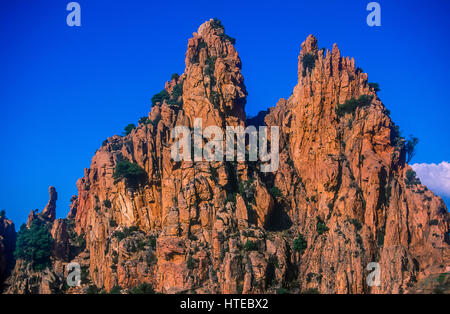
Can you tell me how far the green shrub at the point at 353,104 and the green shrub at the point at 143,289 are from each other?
141ft

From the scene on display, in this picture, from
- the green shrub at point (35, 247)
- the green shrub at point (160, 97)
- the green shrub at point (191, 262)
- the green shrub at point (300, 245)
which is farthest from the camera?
the green shrub at point (160, 97)

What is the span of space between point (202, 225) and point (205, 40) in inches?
1529

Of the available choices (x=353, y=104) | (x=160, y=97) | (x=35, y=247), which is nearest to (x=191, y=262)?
(x=35, y=247)

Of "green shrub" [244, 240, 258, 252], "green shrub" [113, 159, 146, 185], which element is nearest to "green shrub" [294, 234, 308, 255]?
"green shrub" [244, 240, 258, 252]

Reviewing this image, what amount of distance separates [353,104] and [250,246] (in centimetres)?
3047

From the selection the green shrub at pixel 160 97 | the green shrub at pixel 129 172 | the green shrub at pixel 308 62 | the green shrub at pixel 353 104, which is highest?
the green shrub at pixel 308 62

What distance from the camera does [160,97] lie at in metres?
117

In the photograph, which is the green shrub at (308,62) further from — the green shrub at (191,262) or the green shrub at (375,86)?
the green shrub at (191,262)

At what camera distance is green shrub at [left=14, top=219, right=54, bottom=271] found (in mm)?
106500

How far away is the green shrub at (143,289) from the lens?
92931 mm

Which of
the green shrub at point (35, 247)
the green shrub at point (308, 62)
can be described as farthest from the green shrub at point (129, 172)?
the green shrub at point (308, 62)

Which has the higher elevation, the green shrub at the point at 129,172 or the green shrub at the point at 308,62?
the green shrub at the point at 308,62

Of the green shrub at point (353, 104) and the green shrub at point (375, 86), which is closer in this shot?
the green shrub at point (353, 104)
